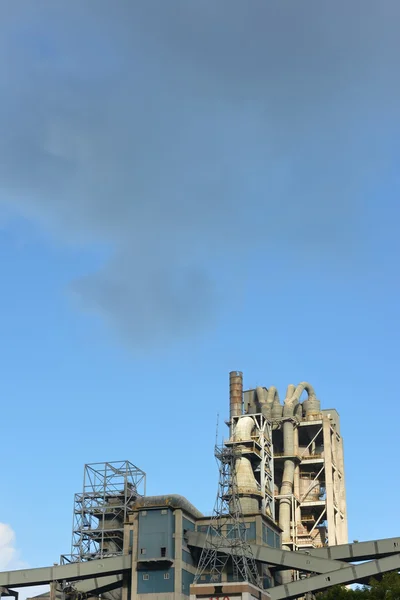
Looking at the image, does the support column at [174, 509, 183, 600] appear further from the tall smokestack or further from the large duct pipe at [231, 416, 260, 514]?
the tall smokestack

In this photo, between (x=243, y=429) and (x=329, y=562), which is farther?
(x=243, y=429)

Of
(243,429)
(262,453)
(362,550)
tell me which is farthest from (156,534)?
(243,429)

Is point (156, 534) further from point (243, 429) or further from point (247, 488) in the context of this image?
point (243, 429)

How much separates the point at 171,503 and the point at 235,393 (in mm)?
37245

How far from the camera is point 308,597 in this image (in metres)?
86.5

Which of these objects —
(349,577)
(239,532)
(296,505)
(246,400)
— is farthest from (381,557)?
(246,400)

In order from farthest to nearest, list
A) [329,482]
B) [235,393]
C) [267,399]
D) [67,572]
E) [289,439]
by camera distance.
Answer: [267,399], [235,393], [289,439], [329,482], [67,572]

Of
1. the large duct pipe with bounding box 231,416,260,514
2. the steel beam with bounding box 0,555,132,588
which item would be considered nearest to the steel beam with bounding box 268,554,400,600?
the steel beam with bounding box 0,555,132,588

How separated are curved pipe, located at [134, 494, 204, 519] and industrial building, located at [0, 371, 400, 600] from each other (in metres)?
0.23

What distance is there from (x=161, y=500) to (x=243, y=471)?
65.3 feet

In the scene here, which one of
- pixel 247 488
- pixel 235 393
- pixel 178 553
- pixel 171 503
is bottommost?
pixel 178 553

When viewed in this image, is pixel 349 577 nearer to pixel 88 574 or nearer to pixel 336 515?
pixel 88 574

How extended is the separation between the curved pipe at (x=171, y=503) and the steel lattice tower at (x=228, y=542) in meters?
3.84

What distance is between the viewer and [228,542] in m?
90.9
